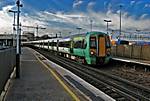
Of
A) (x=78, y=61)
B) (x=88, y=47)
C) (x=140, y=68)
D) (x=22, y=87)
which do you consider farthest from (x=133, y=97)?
(x=78, y=61)

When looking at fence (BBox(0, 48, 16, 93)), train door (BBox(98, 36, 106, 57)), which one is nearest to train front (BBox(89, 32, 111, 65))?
train door (BBox(98, 36, 106, 57))

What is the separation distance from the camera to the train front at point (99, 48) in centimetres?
2976

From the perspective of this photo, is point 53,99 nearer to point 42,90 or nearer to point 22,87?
point 42,90

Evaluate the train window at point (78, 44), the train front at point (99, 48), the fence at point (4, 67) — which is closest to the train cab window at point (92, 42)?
the train front at point (99, 48)

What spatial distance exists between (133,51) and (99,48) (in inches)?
626

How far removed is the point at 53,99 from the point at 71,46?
27.5m

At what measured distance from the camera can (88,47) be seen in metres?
30.1

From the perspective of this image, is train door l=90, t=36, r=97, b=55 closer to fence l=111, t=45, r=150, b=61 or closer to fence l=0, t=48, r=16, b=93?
fence l=111, t=45, r=150, b=61

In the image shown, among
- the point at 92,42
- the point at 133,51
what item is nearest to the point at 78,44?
the point at 92,42

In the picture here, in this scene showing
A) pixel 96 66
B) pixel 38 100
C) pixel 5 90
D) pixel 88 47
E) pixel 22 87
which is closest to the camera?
pixel 38 100

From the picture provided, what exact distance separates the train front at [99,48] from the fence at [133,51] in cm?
1042

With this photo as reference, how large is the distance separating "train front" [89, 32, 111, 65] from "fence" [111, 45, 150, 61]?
1042 centimetres

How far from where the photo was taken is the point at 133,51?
4494 cm

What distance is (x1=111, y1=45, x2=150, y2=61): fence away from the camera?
40.4 metres
